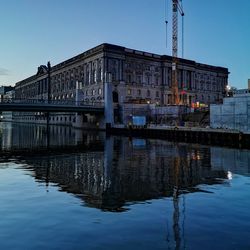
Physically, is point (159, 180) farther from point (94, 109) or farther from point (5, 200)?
point (94, 109)

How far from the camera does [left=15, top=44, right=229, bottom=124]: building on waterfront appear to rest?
5177 inches

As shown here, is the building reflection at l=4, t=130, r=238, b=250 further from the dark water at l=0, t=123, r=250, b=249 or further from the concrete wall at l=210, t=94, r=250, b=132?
the concrete wall at l=210, t=94, r=250, b=132

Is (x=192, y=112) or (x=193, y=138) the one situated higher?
(x=192, y=112)

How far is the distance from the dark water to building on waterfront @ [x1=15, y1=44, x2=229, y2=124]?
88.1m

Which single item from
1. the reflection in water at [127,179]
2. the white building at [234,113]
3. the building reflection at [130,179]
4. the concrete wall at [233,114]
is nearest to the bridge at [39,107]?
the concrete wall at [233,114]

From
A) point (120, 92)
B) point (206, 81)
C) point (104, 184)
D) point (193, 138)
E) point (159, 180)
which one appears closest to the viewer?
point (104, 184)

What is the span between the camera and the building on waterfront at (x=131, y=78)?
131500mm

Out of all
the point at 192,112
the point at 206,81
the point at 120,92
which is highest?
the point at 206,81

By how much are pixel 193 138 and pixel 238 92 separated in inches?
573

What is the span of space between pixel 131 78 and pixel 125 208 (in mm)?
124186

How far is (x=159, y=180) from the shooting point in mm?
25609

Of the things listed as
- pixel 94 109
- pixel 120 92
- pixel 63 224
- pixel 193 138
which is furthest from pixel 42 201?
pixel 120 92

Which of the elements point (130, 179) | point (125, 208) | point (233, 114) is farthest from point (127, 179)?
point (233, 114)

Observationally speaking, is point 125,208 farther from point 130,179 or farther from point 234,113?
point 234,113
